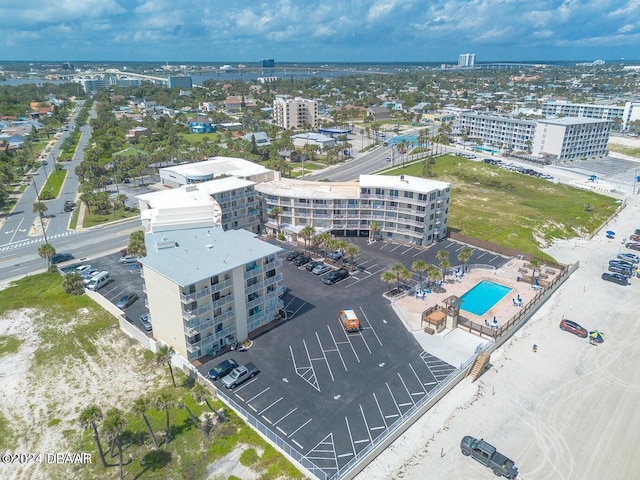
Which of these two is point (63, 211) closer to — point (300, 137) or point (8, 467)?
point (8, 467)

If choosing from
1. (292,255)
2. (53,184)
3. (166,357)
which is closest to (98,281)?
(166,357)

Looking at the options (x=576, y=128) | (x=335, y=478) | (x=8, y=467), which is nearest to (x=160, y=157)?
(x=8, y=467)

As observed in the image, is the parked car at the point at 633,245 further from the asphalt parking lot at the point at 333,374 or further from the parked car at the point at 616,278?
the asphalt parking lot at the point at 333,374

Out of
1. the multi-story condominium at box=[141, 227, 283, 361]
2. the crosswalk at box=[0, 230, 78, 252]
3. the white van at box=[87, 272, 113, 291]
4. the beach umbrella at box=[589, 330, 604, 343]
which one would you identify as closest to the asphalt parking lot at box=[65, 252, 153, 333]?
the white van at box=[87, 272, 113, 291]

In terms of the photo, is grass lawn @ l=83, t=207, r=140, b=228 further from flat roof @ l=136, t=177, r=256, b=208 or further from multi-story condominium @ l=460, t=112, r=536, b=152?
multi-story condominium @ l=460, t=112, r=536, b=152

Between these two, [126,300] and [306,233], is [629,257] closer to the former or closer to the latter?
[306,233]

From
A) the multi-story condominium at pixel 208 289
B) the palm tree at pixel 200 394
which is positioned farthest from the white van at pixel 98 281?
the palm tree at pixel 200 394
